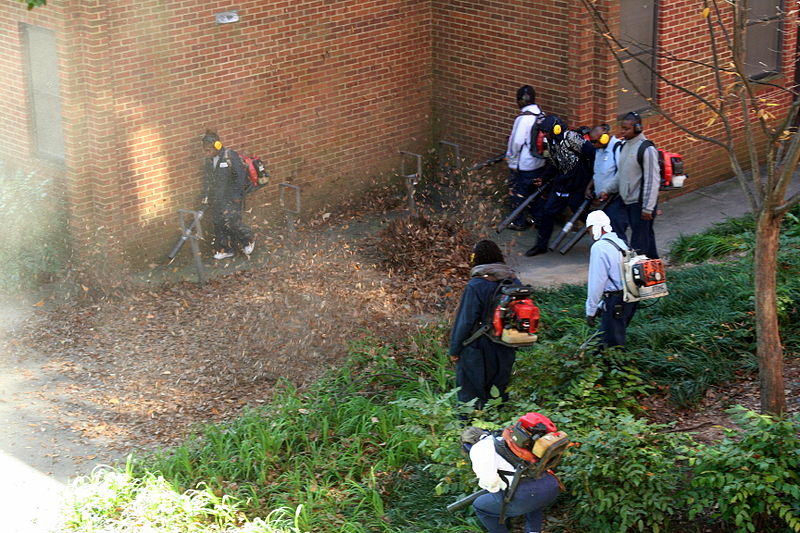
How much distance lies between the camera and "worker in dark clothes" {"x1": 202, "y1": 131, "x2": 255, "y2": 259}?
41.9 ft

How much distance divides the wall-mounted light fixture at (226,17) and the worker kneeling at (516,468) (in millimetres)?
7722

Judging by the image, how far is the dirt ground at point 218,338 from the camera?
950cm

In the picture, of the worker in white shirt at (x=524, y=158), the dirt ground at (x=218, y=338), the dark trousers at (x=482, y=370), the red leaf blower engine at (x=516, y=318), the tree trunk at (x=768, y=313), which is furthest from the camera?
the worker in white shirt at (x=524, y=158)

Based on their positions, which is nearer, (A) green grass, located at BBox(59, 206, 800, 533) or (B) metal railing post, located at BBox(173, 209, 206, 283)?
(A) green grass, located at BBox(59, 206, 800, 533)

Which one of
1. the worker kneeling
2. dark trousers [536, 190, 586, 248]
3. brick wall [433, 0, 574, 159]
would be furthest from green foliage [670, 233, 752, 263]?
the worker kneeling

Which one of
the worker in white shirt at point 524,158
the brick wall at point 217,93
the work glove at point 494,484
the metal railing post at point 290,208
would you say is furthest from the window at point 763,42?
the work glove at point 494,484

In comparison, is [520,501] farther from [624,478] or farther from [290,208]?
[290,208]

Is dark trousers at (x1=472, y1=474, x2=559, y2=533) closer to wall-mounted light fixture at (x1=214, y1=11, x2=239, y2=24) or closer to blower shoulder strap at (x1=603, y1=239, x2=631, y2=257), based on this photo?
blower shoulder strap at (x1=603, y1=239, x2=631, y2=257)

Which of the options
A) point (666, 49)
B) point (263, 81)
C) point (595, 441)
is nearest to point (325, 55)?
point (263, 81)

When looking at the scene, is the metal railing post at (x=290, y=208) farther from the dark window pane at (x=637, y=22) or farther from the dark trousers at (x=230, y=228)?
the dark window pane at (x=637, y=22)

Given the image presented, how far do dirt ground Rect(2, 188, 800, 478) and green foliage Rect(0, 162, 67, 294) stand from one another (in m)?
0.56

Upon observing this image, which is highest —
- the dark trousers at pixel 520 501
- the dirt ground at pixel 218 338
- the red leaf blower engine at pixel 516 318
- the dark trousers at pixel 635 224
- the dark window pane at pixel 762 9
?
the dark window pane at pixel 762 9

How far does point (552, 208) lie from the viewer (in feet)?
43.0

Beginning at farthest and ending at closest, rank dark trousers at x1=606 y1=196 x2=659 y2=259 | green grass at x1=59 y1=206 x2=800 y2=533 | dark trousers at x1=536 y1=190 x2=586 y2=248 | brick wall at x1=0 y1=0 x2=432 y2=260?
dark trousers at x1=536 y1=190 x2=586 y2=248 → brick wall at x1=0 y1=0 x2=432 y2=260 → dark trousers at x1=606 y1=196 x2=659 y2=259 → green grass at x1=59 y1=206 x2=800 y2=533
